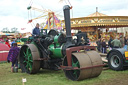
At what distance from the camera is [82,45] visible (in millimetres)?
5441

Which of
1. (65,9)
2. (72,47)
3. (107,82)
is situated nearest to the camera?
(107,82)

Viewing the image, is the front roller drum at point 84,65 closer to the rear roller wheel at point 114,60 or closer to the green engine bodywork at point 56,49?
the green engine bodywork at point 56,49

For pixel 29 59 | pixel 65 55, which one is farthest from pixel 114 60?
pixel 29 59

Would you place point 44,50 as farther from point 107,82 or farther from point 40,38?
point 107,82

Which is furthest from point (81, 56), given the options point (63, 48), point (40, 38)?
point (40, 38)

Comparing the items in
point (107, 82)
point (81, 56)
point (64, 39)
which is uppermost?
point (64, 39)

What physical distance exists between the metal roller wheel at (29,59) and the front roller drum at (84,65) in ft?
4.31

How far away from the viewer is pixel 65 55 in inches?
221

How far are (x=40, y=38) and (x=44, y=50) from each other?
482mm

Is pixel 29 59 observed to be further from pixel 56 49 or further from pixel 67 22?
pixel 67 22

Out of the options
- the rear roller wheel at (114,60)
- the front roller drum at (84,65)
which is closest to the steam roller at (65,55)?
the front roller drum at (84,65)

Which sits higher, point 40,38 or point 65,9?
point 65,9

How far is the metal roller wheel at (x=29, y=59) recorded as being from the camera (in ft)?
20.8

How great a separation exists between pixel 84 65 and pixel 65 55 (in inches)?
35.0
